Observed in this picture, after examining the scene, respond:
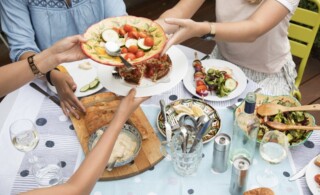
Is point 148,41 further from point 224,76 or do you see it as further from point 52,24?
point 52,24

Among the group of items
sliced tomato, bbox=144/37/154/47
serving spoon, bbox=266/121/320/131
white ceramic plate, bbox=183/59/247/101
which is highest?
sliced tomato, bbox=144/37/154/47

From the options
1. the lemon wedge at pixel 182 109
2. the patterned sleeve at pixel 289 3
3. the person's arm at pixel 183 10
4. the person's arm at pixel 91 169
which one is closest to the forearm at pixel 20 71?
the person's arm at pixel 91 169

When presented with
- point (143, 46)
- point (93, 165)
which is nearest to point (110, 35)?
point (143, 46)

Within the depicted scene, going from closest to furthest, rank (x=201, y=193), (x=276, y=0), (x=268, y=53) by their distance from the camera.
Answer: (x=201, y=193) → (x=276, y=0) → (x=268, y=53)

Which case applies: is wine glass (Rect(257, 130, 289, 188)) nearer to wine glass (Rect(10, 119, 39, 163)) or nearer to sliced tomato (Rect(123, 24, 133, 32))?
sliced tomato (Rect(123, 24, 133, 32))

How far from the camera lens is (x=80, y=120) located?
5.33 feet

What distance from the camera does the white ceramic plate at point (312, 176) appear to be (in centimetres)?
130

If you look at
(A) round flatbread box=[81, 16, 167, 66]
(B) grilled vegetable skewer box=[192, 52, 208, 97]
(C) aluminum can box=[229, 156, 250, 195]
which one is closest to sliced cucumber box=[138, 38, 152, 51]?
(A) round flatbread box=[81, 16, 167, 66]

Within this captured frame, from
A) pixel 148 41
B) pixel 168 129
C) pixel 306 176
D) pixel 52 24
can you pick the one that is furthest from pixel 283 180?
pixel 52 24

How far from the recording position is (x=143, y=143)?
4.92 feet

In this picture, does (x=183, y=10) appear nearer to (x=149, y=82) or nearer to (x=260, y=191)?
(x=149, y=82)

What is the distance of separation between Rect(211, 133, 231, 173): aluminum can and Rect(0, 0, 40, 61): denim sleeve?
4.11ft

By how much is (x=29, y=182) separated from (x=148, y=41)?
752mm

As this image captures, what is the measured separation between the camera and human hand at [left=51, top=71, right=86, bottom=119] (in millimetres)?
1638
